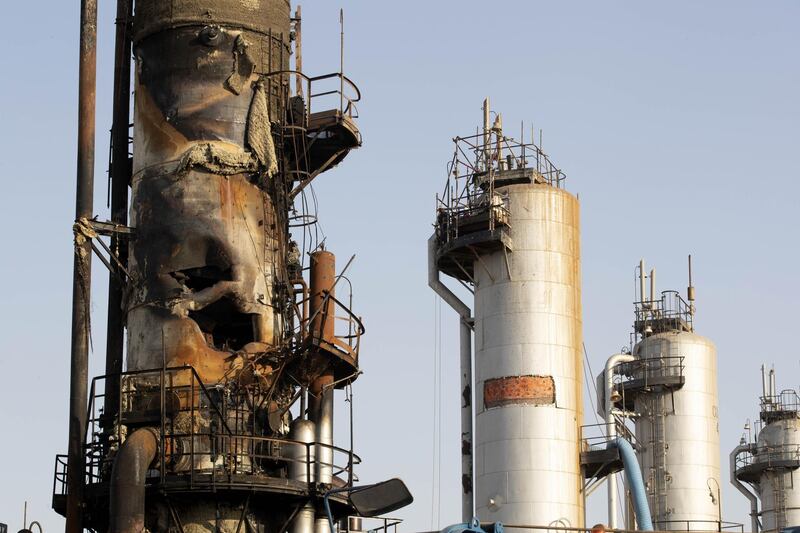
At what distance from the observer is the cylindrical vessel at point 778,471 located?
86.2 meters

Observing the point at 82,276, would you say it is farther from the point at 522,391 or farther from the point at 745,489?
the point at 745,489

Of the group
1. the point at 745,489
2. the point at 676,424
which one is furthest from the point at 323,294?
the point at 745,489

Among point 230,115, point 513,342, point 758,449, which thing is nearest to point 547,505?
point 513,342

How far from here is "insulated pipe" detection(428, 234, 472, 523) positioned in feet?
180

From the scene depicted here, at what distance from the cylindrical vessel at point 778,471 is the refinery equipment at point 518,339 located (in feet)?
117

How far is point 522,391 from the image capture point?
53.7 metres

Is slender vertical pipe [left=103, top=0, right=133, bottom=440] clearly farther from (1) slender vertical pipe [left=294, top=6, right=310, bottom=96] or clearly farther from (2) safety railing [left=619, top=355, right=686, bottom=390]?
(2) safety railing [left=619, top=355, right=686, bottom=390]

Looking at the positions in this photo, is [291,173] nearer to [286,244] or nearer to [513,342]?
[286,244]

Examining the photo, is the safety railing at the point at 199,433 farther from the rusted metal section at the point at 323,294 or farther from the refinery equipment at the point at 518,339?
the refinery equipment at the point at 518,339

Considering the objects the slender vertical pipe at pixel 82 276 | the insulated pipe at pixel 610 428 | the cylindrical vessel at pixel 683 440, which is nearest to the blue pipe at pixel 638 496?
the slender vertical pipe at pixel 82 276

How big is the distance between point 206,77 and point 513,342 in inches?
677

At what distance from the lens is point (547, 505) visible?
5219cm

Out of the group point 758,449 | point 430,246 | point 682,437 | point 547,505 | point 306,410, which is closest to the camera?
point 306,410

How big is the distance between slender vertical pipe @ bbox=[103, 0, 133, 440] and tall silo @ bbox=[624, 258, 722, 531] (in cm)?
3365
